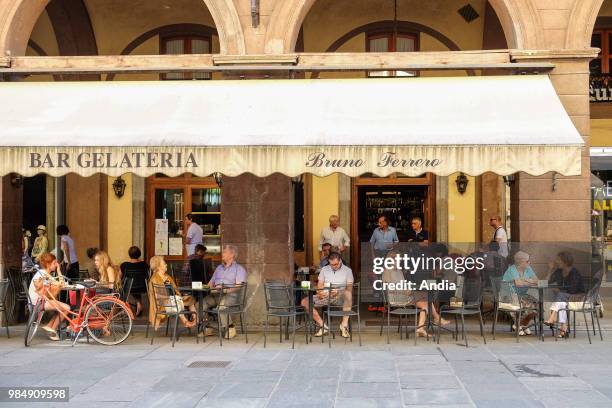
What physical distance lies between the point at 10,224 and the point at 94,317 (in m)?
2.84

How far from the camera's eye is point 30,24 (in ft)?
44.7

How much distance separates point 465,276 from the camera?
11.4m

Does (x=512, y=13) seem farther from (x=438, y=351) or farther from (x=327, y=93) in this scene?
(x=438, y=351)

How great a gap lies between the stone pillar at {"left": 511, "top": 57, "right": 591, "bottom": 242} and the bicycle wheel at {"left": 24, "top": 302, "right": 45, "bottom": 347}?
6970 mm

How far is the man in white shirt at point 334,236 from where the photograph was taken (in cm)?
1554

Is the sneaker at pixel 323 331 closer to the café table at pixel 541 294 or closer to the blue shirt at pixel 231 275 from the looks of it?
the blue shirt at pixel 231 275

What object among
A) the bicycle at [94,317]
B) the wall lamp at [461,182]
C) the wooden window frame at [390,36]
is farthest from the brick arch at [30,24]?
the wall lamp at [461,182]

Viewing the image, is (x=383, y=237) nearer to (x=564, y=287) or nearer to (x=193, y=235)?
(x=193, y=235)

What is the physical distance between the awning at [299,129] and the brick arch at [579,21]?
0.87m

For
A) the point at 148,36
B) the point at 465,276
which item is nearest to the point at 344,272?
the point at 465,276

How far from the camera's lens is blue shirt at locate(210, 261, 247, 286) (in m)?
11.9

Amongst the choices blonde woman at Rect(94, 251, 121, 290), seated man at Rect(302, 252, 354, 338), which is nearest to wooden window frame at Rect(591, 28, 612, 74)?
seated man at Rect(302, 252, 354, 338)

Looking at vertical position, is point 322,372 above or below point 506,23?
below

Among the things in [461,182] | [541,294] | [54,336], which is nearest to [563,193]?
[541,294]
